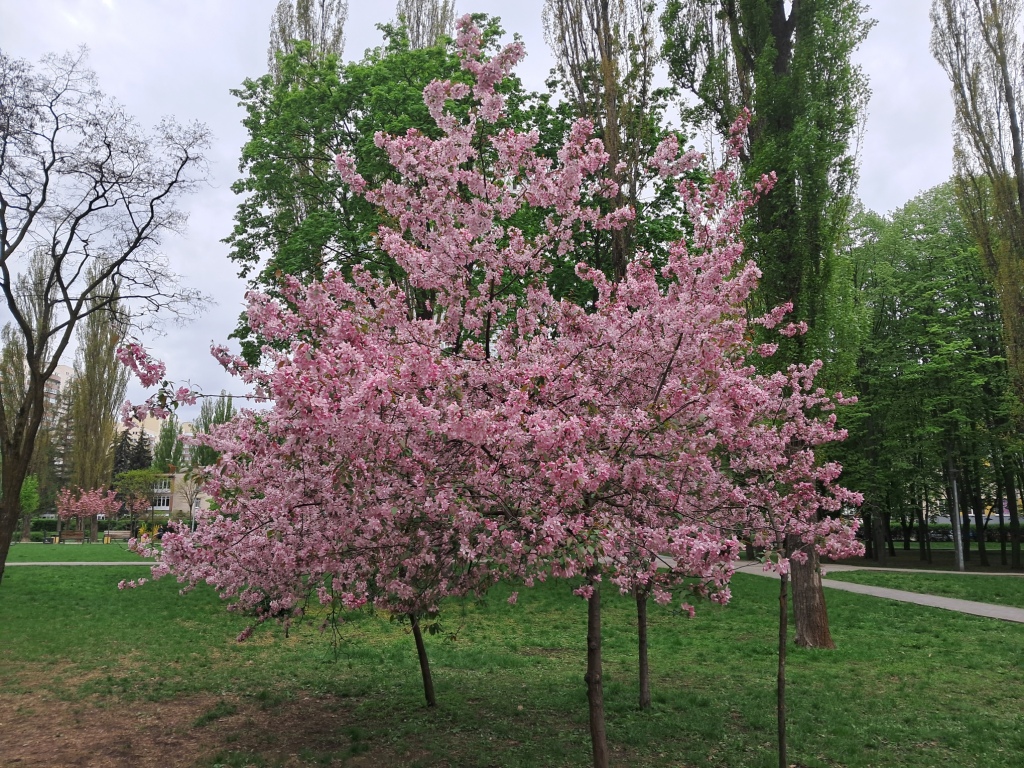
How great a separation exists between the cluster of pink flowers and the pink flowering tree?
0.02m

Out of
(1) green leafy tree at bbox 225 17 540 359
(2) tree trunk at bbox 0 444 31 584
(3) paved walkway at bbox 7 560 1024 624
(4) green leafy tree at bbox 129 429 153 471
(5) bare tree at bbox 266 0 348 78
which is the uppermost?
(5) bare tree at bbox 266 0 348 78

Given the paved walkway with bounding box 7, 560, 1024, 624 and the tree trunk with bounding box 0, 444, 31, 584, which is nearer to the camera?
the tree trunk with bounding box 0, 444, 31, 584

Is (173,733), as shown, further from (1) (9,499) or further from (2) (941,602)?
(2) (941,602)

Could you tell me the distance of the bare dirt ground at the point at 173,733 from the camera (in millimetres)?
5961

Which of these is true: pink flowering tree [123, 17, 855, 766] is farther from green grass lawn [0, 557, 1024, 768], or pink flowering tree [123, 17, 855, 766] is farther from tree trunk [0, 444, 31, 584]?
tree trunk [0, 444, 31, 584]

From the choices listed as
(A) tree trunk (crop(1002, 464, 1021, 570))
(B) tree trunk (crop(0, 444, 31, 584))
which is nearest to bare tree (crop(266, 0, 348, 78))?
(B) tree trunk (crop(0, 444, 31, 584))

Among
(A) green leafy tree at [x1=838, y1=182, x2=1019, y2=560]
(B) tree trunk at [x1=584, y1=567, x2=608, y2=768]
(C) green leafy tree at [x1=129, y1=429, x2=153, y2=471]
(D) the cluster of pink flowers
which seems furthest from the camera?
(C) green leafy tree at [x1=129, y1=429, x2=153, y2=471]

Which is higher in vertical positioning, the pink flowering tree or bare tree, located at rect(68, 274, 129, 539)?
bare tree, located at rect(68, 274, 129, 539)

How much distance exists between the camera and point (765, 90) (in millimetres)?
11023

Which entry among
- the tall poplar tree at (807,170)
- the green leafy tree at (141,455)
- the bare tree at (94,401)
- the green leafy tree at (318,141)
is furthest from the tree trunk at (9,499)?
the green leafy tree at (141,455)

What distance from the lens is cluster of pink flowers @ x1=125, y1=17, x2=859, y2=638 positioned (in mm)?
4078

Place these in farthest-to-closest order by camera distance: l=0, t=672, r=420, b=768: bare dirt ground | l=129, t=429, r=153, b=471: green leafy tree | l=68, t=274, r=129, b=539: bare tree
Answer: l=129, t=429, r=153, b=471: green leafy tree → l=68, t=274, r=129, b=539: bare tree → l=0, t=672, r=420, b=768: bare dirt ground

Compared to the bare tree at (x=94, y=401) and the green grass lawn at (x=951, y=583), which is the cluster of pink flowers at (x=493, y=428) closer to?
the green grass lawn at (x=951, y=583)

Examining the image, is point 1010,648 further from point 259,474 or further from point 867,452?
point 867,452
